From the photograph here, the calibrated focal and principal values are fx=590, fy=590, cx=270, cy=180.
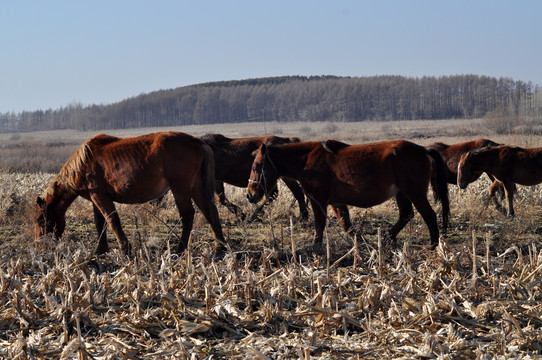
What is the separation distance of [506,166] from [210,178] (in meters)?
7.26

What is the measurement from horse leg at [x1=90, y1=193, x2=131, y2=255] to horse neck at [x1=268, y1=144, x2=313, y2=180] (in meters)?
2.72

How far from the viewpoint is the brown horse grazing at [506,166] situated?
42.2 feet

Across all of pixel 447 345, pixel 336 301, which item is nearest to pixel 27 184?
pixel 336 301

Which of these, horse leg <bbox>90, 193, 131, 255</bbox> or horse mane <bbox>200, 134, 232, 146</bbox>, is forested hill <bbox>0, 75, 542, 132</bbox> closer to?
horse mane <bbox>200, 134, 232, 146</bbox>

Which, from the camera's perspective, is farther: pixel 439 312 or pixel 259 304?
pixel 259 304

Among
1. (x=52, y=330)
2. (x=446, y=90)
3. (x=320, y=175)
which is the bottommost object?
(x=52, y=330)

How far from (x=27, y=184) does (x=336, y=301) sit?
533 inches

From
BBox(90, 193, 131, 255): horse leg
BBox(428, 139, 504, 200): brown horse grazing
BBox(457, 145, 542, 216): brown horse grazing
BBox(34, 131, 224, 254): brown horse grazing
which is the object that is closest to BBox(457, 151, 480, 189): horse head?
BBox(457, 145, 542, 216): brown horse grazing

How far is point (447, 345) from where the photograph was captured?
14.9 ft

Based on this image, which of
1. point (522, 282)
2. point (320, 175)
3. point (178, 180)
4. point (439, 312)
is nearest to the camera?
point (439, 312)

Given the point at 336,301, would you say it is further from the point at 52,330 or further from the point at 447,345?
the point at 52,330

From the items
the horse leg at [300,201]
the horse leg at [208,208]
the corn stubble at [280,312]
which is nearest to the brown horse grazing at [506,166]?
the horse leg at [300,201]

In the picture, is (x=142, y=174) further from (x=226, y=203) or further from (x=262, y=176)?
(x=226, y=203)

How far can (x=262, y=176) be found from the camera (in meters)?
9.83
